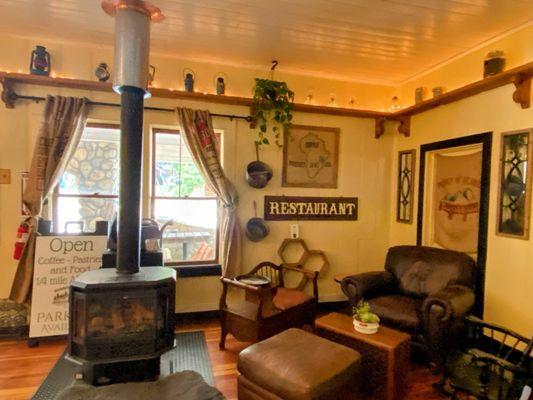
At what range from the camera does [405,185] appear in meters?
3.81

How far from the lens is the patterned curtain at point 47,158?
9.09 feet

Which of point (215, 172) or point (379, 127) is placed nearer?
point (215, 172)

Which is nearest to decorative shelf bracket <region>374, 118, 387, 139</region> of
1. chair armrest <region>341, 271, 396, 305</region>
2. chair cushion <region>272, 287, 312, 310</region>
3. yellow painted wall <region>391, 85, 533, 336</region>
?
yellow painted wall <region>391, 85, 533, 336</region>

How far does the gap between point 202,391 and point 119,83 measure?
2.07 meters

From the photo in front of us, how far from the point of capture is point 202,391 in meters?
2.02

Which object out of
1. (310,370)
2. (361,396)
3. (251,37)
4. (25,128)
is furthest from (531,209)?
(25,128)

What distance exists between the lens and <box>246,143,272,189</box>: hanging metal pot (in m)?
3.39

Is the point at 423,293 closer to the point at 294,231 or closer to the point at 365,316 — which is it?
the point at 365,316

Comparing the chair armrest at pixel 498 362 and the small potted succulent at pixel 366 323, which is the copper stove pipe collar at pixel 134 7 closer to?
the small potted succulent at pixel 366 323

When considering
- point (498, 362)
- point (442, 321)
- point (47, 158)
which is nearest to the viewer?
point (498, 362)

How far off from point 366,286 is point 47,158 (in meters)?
3.03

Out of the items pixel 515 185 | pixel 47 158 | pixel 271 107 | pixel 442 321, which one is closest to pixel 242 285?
pixel 442 321

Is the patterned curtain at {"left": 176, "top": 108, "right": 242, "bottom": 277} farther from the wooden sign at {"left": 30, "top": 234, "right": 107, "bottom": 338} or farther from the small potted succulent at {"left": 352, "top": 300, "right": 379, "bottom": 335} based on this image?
the small potted succulent at {"left": 352, "top": 300, "right": 379, "bottom": 335}

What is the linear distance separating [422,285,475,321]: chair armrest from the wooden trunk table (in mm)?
350
